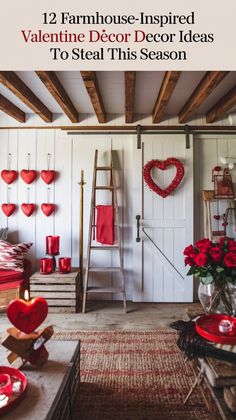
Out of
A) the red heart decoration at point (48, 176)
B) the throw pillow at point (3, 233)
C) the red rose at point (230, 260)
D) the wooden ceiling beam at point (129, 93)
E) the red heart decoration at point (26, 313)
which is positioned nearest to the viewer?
the red heart decoration at point (26, 313)

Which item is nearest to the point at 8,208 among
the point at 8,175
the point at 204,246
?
the point at 8,175

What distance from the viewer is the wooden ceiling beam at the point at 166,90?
2.25 meters

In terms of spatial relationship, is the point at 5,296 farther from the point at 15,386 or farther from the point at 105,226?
the point at 15,386

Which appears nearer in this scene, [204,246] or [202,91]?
[204,246]

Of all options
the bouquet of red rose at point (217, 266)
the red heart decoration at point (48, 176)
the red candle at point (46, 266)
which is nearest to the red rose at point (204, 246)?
the bouquet of red rose at point (217, 266)

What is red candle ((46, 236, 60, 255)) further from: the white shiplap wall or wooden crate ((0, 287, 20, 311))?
wooden crate ((0, 287, 20, 311))

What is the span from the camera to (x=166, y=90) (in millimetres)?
2561

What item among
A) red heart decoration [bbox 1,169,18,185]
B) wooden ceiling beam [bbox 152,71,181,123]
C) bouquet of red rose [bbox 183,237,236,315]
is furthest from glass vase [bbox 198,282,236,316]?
red heart decoration [bbox 1,169,18,185]

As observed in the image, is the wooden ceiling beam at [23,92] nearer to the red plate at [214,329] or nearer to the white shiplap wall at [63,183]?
the white shiplap wall at [63,183]

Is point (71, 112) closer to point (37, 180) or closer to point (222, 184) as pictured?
point (37, 180)

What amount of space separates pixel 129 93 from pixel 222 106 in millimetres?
1119

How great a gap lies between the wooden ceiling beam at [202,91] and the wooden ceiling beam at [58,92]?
127 cm

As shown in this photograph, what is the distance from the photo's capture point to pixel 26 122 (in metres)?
3.72

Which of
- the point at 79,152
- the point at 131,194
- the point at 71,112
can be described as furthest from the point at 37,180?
the point at 131,194
